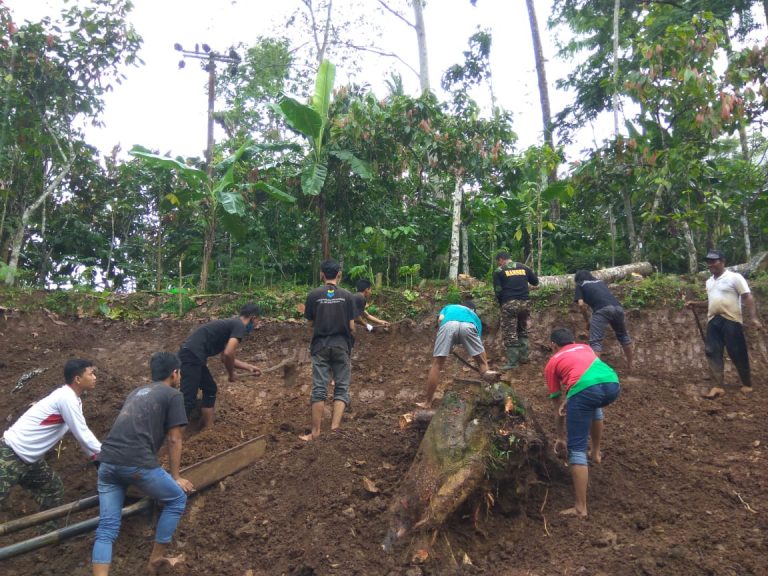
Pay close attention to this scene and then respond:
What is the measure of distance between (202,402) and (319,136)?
240 inches

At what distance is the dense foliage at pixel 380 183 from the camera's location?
36.0ft

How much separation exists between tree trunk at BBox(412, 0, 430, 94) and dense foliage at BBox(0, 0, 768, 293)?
469cm

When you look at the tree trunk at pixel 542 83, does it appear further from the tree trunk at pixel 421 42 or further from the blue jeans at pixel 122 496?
the blue jeans at pixel 122 496

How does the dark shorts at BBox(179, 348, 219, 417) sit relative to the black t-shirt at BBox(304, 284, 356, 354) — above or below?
below

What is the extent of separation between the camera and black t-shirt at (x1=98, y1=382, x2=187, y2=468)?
4711mm

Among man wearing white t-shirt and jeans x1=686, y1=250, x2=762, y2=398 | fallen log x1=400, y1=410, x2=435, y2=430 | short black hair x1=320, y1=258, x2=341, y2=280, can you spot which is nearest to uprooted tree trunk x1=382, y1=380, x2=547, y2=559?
fallen log x1=400, y1=410, x2=435, y2=430

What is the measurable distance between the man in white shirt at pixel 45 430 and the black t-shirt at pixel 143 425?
440mm

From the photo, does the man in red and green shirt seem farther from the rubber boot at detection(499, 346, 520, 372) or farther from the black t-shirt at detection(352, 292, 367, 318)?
the rubber boot at detection(499, 346, 520, 372)

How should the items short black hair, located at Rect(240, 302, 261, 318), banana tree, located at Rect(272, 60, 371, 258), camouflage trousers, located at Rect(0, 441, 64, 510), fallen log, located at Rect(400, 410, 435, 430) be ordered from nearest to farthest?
1. camouflage trousers, located at Rect(0, 441, 64, 510)
2. fallen log, located at Rect(400, 410, 435, 430)
3. short black hair, located at Rect(240, 302, 261, 318)
4. banana tree, located at Rect(272, 60, 371, 258)

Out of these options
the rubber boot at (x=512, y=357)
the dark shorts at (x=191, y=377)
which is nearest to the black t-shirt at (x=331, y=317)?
the dark shorts at (x=191, y=377)

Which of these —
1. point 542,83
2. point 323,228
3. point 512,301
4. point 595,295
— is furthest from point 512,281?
point 542,83

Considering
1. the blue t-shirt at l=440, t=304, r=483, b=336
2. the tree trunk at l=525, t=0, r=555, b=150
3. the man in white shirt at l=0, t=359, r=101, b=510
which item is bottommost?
the man in white shirt at l=0, t=359, r=101, b=510

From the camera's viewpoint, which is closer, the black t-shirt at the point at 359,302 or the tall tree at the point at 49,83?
the black t-shirt at the point at 359,302

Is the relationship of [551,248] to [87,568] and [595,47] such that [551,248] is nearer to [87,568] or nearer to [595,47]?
[595,47]
